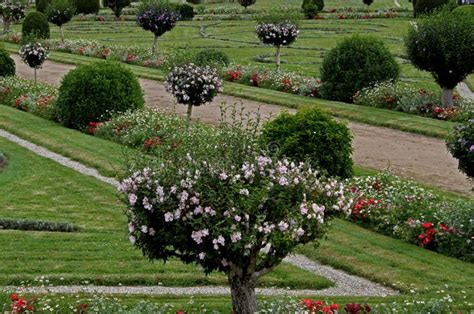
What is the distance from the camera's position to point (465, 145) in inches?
484

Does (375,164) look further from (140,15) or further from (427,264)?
(140,15)

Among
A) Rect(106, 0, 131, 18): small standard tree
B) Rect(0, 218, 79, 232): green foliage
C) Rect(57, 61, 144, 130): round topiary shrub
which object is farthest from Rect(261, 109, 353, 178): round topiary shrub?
Rect(106, 0, 131, 18): small standard tree

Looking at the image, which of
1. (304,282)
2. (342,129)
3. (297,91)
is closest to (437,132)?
(342,129)

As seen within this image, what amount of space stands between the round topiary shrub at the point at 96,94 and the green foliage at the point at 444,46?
7.81 m

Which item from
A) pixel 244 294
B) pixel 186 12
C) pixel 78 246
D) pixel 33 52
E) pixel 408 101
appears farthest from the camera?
pixel 186 12

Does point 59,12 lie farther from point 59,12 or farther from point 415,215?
point 415,215

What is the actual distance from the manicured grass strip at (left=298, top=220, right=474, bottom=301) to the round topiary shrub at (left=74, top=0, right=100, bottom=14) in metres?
47.1

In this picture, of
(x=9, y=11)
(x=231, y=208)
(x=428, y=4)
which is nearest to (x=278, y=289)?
(x=231, y=208)

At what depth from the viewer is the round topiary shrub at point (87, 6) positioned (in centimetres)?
5625

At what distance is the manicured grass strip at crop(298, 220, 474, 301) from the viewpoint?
406 inches

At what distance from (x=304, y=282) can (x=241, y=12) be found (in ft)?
161

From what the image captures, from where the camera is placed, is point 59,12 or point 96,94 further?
point 59,12

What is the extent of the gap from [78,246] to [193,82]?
Result: 7.22m

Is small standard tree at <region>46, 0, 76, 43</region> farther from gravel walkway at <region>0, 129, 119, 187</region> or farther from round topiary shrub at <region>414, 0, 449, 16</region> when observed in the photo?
round topiary shrub at <region>414, 0, 449, 16</region>
